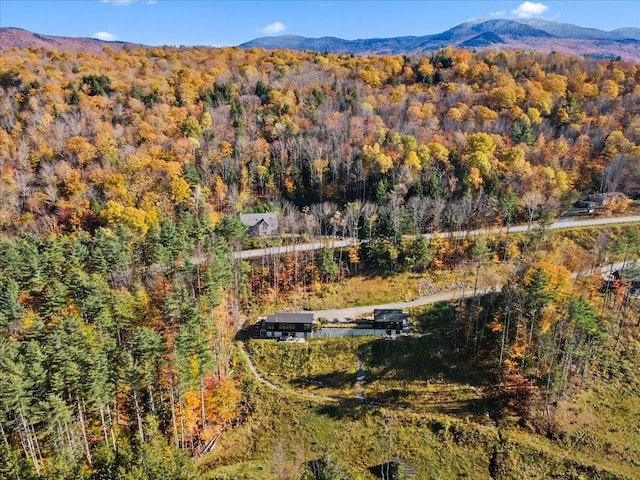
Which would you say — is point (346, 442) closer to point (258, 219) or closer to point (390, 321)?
point (390, 321)

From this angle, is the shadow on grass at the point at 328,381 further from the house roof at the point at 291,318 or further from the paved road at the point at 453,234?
the paved road at the point at 453,234

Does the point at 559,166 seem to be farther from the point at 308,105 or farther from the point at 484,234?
the point at 308,105

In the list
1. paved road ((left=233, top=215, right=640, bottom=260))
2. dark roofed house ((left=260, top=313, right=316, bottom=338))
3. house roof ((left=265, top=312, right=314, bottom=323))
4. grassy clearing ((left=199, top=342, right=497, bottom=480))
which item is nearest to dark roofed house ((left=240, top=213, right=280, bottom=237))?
paved road ((left=233, top=215, right=640, bottom=260))

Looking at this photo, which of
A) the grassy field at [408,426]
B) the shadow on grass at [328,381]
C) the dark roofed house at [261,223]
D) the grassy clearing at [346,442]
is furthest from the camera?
the dark roofed house at [261,223]

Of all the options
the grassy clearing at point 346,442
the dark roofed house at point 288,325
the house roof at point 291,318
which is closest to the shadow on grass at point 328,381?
the grassy clearing at point 346,442

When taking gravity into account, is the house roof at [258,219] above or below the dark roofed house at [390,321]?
above

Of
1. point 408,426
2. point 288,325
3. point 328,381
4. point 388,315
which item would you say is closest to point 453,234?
point 388,315
